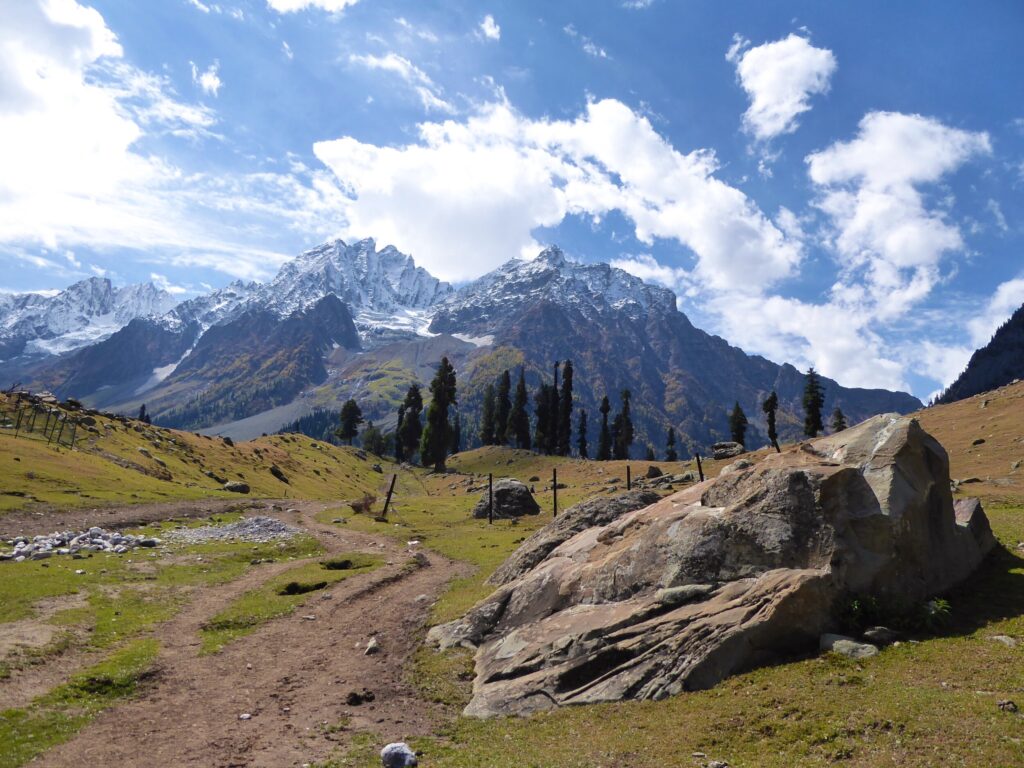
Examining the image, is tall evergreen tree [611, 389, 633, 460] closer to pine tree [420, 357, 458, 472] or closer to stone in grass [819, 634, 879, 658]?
pine tree [420, 357, 458, 472]

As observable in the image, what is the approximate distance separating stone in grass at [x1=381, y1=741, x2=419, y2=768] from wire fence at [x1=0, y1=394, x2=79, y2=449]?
88.3 m

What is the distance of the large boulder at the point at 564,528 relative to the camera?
112ft

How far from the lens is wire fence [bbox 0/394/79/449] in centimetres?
8344

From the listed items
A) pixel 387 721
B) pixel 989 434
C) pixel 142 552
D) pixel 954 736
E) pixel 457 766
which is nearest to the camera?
pixel 954 736

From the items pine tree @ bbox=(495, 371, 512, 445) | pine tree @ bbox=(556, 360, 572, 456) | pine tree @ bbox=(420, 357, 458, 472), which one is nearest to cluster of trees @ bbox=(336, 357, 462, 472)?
pine tree @ bbox=(420, 357, 458, 472)

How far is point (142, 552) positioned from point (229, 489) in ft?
167

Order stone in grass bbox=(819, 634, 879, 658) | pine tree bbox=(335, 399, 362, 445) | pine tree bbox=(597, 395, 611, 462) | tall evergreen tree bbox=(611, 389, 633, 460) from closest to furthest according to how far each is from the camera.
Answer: stone in grass bbox=(819, 634, 879, 658), tall evergreen tree bbox=(611, 389, 633, 460), pine tree bbox=(597, 395, 611, 462), pine tree bbox=(335, 399, 362, 445)

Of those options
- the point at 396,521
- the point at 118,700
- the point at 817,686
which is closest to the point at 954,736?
the point at 817,686

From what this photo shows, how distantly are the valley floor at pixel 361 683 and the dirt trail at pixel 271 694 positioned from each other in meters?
0.10

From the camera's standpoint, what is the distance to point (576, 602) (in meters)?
25.4

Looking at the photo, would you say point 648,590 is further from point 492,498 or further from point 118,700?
point 492,498

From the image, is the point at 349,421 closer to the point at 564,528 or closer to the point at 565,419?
the point at 565,419

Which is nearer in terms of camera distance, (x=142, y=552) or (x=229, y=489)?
(x=142, y=552)

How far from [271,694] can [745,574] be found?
62.3 feet
